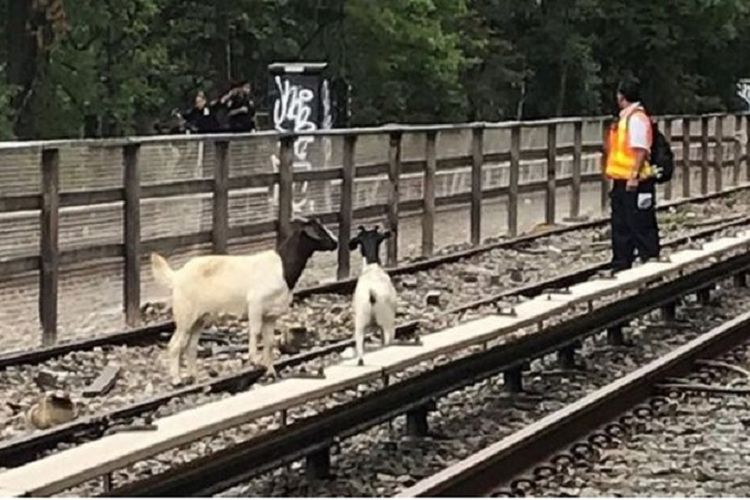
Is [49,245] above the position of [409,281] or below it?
above

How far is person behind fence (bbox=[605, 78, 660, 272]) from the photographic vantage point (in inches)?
672

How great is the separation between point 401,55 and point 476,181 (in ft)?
78.6

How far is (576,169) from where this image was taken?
2744cm

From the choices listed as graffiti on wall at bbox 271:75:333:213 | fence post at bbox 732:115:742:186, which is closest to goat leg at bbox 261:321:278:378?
graffiti on wall at bbox 271:75:333:213

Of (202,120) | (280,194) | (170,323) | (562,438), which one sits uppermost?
(202,120)

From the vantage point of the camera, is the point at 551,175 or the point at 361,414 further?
the point at 551,175

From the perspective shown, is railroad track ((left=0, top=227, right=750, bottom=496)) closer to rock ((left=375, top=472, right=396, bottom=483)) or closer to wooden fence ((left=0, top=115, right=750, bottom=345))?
rock ((left=375, top=472, right=396, bottom=483))

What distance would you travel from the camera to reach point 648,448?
10211mm

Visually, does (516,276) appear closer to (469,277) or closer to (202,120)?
(469,277)

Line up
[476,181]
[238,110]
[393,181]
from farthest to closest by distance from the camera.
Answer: [238,110], [476,181], [393,181]

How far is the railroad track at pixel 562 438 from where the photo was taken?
339 inches

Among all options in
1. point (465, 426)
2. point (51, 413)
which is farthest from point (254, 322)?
point (51, 413)

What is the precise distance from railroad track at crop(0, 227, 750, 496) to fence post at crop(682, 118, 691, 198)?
15534mm

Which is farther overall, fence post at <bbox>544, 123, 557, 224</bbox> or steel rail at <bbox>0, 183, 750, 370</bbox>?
fence post at <bbox>544, 123, 557, 224</bbox>
